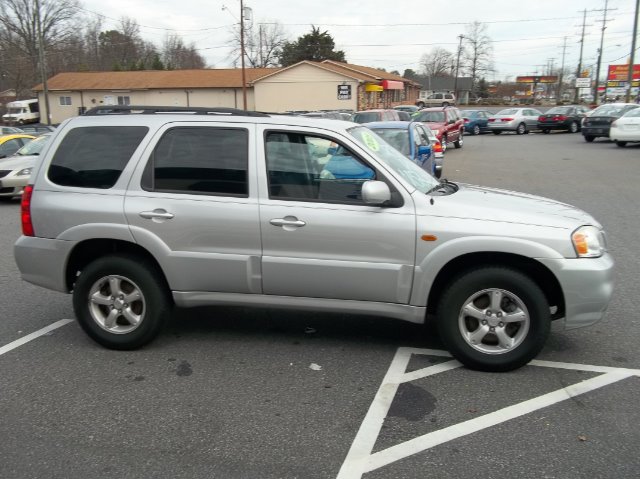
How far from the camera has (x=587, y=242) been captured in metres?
3.92

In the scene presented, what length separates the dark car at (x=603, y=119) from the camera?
25.7 meters

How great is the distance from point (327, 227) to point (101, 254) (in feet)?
6.37

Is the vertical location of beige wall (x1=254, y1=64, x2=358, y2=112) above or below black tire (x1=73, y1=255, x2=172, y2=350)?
A: above

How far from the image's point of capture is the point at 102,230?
14.2ft

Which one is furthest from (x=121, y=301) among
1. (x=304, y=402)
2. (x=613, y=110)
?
(x=613, y=110)

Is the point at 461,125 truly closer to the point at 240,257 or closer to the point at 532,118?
the point at 532,118

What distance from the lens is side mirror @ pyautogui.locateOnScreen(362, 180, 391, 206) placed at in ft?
12.7

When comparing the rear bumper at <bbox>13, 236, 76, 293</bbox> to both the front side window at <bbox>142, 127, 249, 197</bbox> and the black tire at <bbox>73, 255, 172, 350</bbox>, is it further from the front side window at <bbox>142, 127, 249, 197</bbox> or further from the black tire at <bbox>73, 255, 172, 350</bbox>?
the front side window at <bbox>142, 127, 249, 197</bbox>

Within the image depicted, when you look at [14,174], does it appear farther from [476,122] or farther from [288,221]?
[476,122]

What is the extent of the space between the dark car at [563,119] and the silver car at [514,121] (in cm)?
128

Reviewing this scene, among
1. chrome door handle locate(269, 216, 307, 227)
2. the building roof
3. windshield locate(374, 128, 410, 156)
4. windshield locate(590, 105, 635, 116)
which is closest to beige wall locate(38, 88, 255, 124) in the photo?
the building roof

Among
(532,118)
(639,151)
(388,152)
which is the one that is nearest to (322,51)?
(532,118)

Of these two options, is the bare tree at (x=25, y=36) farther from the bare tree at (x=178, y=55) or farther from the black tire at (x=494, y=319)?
the black tire at (x=494, y=319)

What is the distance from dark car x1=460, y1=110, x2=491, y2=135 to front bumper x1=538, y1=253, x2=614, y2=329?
112 feet
